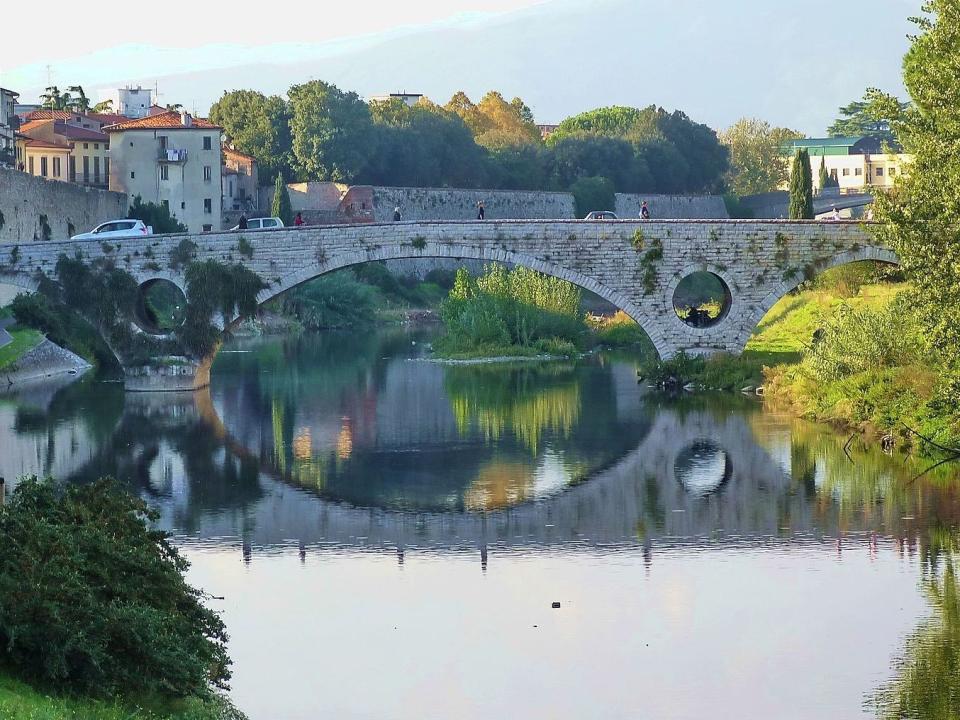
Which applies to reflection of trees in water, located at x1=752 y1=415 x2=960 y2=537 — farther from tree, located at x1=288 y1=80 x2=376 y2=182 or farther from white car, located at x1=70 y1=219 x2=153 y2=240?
tree, located at x1=288 y1=80 x2=376 y2=182

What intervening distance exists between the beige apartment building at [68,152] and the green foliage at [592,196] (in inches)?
909

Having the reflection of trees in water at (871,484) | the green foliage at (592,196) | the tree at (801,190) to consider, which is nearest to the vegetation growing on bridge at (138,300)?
the reflection of trees in water at (871,484)

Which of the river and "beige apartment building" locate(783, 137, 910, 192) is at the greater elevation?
"beige apartment building" locate(783, 137, 910, 192)

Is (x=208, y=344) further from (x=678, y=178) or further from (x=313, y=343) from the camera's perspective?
(x=678, y=178)

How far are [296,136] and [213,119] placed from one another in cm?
663

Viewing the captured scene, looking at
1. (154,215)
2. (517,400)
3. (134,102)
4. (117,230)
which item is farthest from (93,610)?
(134,102)

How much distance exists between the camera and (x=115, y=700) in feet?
46.6

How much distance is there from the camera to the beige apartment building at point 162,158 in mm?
70625

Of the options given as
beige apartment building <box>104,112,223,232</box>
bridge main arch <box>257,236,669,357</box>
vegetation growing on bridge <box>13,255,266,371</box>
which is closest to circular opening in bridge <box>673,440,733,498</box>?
bridge main arch <box>257,236,669,357</box>

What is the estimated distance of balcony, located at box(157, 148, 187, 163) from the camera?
7050cm

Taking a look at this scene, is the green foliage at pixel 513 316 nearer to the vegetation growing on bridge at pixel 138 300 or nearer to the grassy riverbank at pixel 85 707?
the vegetation growing on bridge at pixel 138 300

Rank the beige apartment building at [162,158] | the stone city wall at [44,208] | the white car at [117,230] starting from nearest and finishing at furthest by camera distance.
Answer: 1. the white car at [117,230]
2. the stone city wall at [44,208]
3. the beige apartment building at [162,158]

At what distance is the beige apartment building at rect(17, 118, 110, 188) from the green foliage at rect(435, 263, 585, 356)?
24648 millimetres

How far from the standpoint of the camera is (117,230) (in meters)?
51.4
